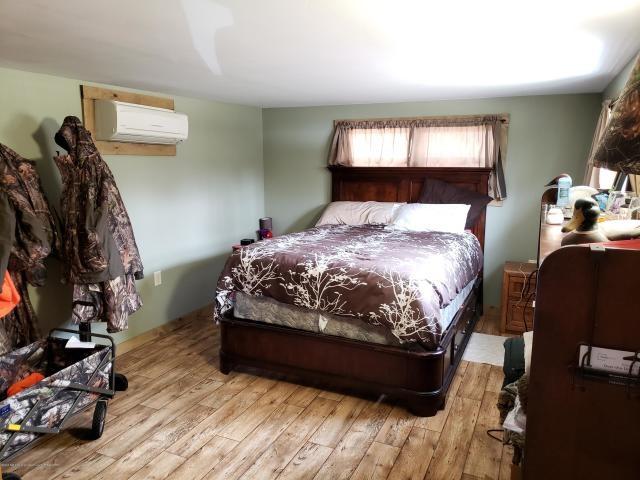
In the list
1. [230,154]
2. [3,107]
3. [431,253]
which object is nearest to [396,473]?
[431,253]

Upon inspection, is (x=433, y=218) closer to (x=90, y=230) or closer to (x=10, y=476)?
(x=90, y=230)

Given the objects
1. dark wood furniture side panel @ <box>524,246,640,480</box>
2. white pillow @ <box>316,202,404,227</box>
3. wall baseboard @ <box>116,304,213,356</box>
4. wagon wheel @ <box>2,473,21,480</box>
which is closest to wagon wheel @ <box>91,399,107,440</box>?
wagon wheel @ <box>2,473,21,480</box>

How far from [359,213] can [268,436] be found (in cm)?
237

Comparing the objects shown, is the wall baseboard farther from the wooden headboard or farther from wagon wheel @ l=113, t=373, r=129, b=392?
A: the wooden headboard

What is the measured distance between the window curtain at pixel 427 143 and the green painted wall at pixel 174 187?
983 millimetres

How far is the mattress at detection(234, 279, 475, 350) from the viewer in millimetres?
2596

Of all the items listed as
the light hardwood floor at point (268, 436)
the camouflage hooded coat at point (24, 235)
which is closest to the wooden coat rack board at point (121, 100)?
the camouflage hooded coat at point (24, 235)

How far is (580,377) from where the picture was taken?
0.89m

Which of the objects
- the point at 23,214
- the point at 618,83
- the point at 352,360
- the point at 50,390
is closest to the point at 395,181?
the point at 618,83

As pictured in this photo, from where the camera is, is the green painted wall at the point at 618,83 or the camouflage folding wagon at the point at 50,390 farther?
the green painted wall at the point at 618,83

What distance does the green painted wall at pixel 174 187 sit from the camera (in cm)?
280

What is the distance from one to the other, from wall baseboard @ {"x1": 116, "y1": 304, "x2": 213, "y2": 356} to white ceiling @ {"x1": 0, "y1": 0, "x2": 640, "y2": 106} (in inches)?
73.9

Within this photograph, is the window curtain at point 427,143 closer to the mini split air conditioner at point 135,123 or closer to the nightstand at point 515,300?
the nightstand at point 515,300

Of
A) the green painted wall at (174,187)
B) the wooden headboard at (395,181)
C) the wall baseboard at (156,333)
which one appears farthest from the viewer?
the wooden headboard at (395,181)
